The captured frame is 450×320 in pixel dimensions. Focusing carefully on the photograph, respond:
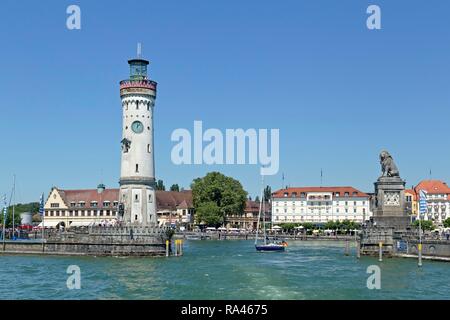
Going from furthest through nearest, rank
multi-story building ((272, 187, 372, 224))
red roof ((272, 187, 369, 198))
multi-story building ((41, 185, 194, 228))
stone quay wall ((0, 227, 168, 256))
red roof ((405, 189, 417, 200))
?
red roof ((405, 189, 417, 200)) < red roof ((272, 187, 369, 198)) < multi-story building ((272, 187, 372, 224)) < multi-story building ((41, 185, 194, 228)) < stone quay wall ((0, 227, 168, 256))

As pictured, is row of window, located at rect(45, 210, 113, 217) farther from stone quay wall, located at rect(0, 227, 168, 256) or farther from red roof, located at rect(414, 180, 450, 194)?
red roof, located at rect(414, 180, 450, 194)

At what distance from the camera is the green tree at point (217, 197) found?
161 metres

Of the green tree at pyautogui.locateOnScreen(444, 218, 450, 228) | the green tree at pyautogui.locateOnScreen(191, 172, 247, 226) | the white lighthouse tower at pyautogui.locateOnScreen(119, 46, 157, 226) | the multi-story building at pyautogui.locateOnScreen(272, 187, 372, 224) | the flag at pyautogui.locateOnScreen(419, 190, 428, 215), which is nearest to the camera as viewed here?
the flag at pyautogui.locateOnScreen(419, 190, 428, 215)

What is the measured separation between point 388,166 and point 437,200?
95.4 metres

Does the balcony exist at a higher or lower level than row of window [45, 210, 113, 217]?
higher

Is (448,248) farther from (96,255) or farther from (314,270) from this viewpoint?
(96,255)

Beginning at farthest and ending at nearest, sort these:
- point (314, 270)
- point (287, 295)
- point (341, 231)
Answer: point (341, 231) → point (314, 270) → point (287, 295)

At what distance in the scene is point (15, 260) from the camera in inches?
3009

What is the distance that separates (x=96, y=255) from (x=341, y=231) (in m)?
92.7

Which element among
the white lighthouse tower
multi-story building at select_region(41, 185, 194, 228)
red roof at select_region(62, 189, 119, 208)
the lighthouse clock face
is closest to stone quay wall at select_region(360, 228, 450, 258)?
the white lighthouse tower

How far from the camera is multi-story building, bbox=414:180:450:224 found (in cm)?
17362

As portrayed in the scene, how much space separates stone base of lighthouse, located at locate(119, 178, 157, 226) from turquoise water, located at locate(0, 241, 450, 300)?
11.5 meters

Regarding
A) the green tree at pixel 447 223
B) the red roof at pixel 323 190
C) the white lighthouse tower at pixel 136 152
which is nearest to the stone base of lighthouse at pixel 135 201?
the white lighthouse tower at pixel 136 152
